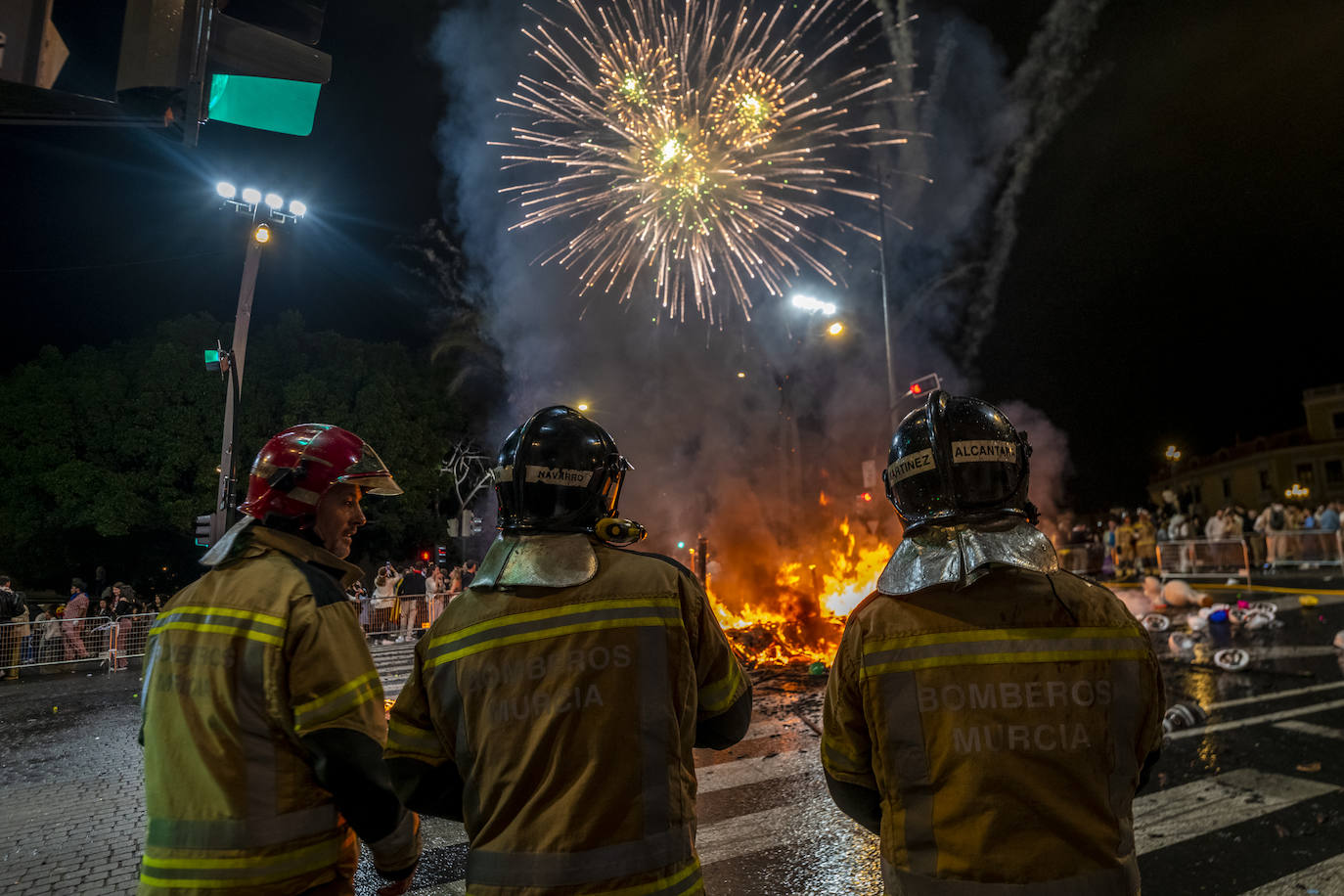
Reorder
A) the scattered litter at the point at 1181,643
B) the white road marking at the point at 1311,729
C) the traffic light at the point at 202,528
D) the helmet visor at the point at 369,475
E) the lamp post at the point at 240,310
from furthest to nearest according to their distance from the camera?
the lamp post at the point at 240,310, the traffic light at the point at 202,528, the scattered litter at the point at 1181,643, the white road marking at the point at 1311,729, the helmet visor at the point at 369,475

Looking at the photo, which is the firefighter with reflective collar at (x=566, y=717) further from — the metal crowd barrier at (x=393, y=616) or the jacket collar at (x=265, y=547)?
the metal crowd barrier at (x=393, y=616)

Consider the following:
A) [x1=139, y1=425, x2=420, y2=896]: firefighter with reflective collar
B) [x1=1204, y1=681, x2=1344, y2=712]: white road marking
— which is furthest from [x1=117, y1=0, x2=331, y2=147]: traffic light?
[x1=1204, y1=681, x2=1344, y2=712]: white road marking

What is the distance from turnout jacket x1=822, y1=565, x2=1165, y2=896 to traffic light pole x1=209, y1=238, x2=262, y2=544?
42.8 ft

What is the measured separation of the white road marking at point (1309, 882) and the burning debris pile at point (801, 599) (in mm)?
6556

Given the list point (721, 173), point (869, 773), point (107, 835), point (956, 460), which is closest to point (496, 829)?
point (869, 773)

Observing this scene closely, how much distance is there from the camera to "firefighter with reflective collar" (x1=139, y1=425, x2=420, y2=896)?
6.74 feet

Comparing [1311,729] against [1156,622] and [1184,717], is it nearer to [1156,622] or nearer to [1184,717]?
[1184,717]

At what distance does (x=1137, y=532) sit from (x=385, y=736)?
21987mm

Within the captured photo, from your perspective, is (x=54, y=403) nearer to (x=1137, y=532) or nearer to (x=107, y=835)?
(x=107, y=835)

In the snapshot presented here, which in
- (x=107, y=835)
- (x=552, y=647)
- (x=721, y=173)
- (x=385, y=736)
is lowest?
(x=107, y=835)

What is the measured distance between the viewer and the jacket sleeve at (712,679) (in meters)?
2.12

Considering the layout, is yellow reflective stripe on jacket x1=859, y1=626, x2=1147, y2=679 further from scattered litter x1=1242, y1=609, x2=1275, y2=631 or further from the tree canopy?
the tree canopy

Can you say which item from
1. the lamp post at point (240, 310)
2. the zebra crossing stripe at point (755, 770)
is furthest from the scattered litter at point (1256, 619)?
the lamp post at point (240, 310)

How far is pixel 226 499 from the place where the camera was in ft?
41.4
